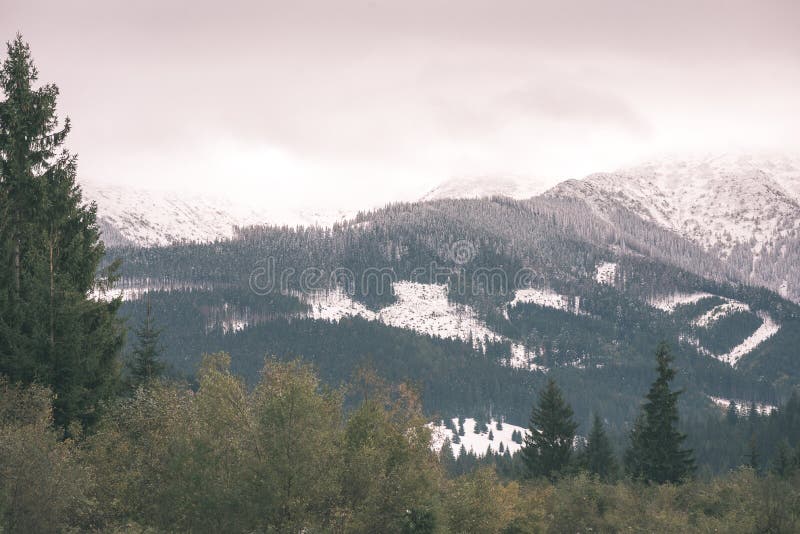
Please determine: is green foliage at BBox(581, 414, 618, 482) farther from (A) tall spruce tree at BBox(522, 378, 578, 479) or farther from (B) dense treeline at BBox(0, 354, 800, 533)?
(B) dense treeline at BBox(0, 354, 800, 533)

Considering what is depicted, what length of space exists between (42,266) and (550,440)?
74750 mm

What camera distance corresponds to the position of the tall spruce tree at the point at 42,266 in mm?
50062

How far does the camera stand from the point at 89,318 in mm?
54031

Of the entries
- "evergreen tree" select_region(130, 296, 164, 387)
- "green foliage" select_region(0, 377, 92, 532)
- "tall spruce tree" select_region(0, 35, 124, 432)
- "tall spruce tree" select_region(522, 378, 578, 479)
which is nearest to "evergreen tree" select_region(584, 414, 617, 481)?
"tall spruce tree" select_region(522, 378, 578, 479)

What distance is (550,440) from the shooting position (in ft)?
341

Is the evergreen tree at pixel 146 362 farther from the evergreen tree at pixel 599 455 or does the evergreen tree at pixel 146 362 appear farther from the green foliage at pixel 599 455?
the evergreen tree at pixel 599 455

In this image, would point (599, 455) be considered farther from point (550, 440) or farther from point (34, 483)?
point (34, 483)

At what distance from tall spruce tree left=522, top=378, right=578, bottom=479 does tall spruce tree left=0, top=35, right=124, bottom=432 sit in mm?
66525

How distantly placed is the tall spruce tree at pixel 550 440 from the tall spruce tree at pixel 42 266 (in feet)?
218

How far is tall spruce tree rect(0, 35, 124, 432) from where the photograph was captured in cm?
5006

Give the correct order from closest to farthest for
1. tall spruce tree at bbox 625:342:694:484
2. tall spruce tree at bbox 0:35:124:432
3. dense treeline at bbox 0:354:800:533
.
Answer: dense treeline at bbox 0:354:800:533, tall spruce tree at bbox 0:35:124:432, tall spruce tree at bbox 625:342:694:484

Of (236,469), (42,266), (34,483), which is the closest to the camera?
(34,483)

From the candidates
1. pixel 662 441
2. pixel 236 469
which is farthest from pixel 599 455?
pixel 236 469

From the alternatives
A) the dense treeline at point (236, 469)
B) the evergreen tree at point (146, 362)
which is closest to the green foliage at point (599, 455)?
the dense treeline at point (236, 469)
